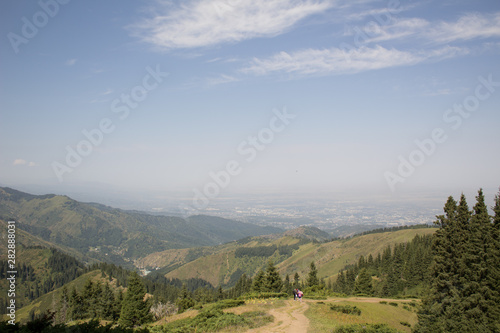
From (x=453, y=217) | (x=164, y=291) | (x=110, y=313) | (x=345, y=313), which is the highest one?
(x=453, y=217)

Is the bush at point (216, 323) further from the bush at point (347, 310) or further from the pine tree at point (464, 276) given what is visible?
the pine tree at point (464, 276)

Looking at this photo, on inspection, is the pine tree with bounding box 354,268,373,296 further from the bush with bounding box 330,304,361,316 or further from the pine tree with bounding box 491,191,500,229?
the pine tree with bounding box 491,191,500,229

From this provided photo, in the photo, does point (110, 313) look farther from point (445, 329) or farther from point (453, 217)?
point (453, 217)

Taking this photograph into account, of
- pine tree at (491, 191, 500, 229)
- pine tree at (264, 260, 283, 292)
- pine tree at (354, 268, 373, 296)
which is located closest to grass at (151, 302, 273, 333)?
pine tree at (491, 191, 500, 229)

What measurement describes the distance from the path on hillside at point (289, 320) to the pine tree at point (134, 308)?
93.3 feet

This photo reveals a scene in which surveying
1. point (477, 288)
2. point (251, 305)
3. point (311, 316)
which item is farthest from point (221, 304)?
point (477, 288)

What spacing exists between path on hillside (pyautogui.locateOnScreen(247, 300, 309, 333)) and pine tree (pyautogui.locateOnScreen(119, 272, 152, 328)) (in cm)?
2843

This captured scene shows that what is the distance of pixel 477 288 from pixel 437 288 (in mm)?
3902

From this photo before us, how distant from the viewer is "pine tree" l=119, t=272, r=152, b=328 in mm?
48969

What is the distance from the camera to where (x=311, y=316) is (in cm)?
3142

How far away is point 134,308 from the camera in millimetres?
49281

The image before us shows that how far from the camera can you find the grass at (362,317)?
28.4m

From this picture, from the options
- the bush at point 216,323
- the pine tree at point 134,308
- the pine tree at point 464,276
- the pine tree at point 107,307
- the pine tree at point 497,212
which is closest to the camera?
the bush at point 216,323

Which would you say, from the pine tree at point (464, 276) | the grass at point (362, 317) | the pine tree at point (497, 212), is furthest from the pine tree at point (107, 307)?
the pine tree at point (497, 212)
